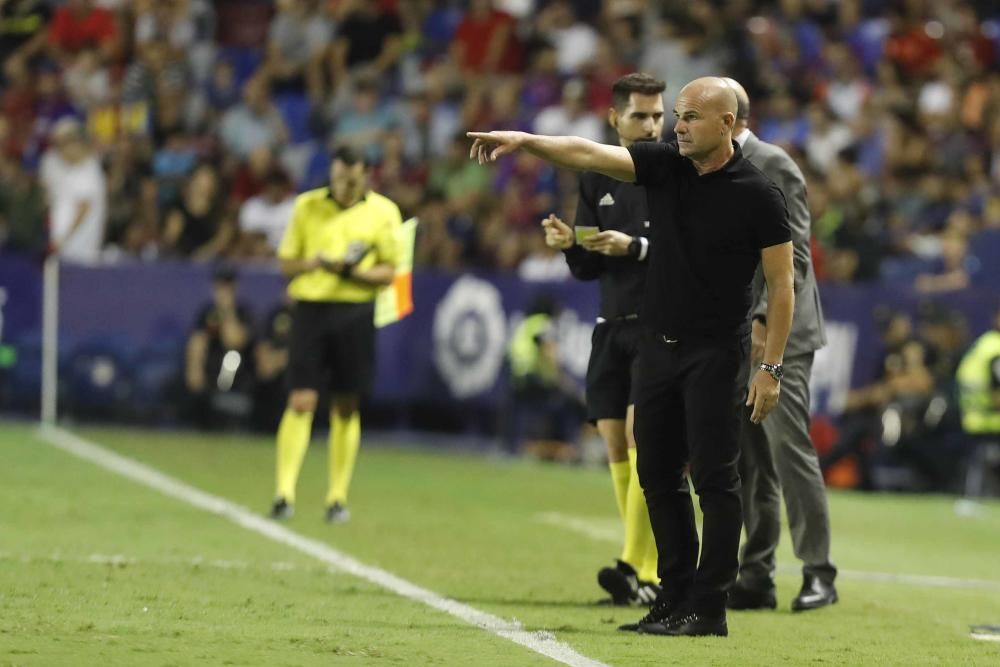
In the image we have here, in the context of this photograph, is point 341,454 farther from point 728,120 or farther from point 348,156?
point 728,120

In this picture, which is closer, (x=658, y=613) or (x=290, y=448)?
(x=658, y=613)

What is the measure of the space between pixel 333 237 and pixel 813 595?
4.54 metres

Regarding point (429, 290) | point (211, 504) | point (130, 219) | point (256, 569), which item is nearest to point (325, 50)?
point (130, 219)

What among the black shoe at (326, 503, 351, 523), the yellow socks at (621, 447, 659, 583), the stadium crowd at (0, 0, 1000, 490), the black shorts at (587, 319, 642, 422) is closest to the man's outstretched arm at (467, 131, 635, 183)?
the black shorts at (587, 319, 642, 422)

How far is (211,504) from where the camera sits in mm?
13414

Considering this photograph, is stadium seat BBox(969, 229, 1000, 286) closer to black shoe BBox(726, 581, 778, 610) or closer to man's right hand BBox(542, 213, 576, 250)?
black shoe BBox(726, 581, 778, 610)

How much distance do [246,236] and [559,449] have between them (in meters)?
4.25

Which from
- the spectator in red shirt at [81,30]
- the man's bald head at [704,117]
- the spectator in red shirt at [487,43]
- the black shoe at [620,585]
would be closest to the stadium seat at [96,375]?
the spectator in red shirt at [81,30]

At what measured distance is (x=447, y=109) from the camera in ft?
74.9

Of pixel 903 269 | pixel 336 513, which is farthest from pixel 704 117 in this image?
pixel 903 269

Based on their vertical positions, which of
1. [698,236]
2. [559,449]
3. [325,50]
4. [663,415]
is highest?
[325,50]

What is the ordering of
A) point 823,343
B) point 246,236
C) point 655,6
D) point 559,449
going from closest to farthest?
point 823,343 → point 559,449 → point 246,236 → point 655,6

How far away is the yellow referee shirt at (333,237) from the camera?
12844mm

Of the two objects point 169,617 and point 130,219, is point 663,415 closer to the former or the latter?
point 169,617
